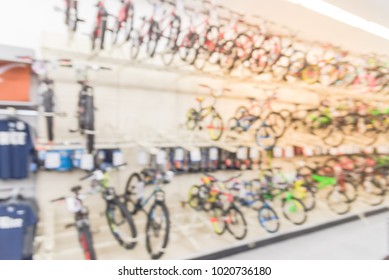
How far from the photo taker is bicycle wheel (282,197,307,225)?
12.9ft

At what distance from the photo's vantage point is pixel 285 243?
11.5 ft

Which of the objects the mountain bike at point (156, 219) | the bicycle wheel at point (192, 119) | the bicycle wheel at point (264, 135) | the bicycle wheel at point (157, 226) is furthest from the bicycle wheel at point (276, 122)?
the bicycle wheel at point (157, 226)

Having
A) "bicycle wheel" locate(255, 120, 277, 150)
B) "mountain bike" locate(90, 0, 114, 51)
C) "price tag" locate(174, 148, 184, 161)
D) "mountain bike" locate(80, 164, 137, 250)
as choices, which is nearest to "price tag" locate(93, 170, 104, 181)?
"mountain bike" locate(80, 164, 137, 250)

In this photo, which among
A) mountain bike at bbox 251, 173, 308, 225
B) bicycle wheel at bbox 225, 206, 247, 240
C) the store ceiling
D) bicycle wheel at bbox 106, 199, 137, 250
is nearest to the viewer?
bicycle wheel at bbox 106, 199, 137, 250

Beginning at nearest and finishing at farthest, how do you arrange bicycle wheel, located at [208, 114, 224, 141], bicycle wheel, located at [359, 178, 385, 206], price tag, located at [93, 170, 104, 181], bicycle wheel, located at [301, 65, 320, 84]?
price tag, located at [93, 170, 104, 181] < bicycle wheel, located at [208, 114, 224, 141] < bicycle wheel, located at [301, 65, 320, 84] < bicycle wheel, located at [359, 178, 385, 206]

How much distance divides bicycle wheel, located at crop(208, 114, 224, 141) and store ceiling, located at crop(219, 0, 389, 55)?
72.8 inches

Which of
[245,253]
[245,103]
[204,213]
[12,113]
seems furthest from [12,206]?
[245,103]

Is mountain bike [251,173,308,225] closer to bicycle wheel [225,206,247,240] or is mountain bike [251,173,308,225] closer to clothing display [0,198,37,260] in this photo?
bicycle wheel [225,206,247,240]

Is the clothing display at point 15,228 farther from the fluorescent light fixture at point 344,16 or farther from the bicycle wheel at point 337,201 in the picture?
the bicycle wheel at point 337,201

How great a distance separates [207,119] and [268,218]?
171cm

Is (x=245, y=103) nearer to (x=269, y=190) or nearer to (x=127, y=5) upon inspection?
(x=269, y=190)

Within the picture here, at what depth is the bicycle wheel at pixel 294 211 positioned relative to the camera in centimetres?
394

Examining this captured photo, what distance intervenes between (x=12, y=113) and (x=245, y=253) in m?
3.09

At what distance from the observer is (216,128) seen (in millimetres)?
4070
